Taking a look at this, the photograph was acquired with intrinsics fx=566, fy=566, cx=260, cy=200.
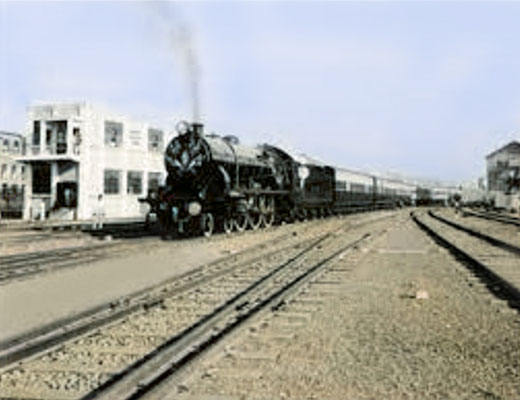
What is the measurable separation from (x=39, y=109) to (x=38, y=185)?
186 inches

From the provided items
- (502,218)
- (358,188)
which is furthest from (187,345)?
(358,188)

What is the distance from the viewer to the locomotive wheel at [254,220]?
2192cm

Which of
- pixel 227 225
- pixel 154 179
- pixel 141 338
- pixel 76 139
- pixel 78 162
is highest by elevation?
pixel 76 139

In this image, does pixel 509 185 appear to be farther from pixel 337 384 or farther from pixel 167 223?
pixel 337 384

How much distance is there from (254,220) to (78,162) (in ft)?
49.4

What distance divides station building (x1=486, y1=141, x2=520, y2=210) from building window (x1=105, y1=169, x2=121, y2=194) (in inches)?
1454

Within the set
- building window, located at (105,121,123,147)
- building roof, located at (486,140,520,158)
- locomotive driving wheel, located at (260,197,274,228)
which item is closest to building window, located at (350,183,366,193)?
locomotive driving wheel, located at (260,197,274,228)

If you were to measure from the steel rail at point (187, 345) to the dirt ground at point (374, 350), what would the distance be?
→ 0.20 meters

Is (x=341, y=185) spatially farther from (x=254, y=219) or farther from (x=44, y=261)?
(x=44, y=261)

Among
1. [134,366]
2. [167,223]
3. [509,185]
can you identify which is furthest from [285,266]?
[509,185]

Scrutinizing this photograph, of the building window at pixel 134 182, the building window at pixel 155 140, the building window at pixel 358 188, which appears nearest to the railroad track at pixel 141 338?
the building window at pixel 134 182

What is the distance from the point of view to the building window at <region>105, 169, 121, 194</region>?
35062 mm

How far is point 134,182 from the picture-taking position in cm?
3744

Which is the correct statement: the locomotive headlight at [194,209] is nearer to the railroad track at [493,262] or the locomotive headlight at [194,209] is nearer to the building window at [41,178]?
the railroad track at [493,262]
